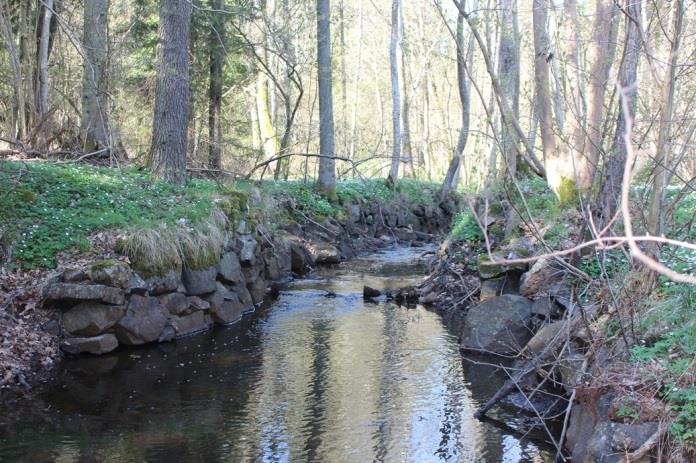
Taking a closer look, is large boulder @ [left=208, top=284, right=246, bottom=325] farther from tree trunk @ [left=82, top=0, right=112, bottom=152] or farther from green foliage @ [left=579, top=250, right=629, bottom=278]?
green foliage @ [left=579, top=250, right=629, bottom=278]

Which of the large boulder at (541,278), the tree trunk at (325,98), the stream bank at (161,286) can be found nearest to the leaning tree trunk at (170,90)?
the stream bank at (161,286)

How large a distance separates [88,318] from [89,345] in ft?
1.16

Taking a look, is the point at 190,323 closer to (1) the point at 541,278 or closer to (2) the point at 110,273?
(2) the point at 110,273

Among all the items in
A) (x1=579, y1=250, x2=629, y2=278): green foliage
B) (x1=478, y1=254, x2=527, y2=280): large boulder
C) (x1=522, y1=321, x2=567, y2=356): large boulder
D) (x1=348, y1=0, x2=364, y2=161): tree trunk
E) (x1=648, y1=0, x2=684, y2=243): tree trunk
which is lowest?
(x1=522, y1=321, x2=567, y2=356): large boulder

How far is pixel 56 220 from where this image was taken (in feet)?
31.2

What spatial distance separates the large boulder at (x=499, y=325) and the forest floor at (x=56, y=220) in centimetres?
473

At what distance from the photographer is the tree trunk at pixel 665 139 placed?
5574 millimetres

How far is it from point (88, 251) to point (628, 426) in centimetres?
731

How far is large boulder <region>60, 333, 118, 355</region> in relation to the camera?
8422 mm

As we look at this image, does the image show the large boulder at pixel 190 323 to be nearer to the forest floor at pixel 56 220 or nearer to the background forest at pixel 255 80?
the forest floor at pixel 56 220

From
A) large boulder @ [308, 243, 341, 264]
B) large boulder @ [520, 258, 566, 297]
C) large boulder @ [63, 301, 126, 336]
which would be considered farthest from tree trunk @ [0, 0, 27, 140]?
large boulder @ [520, 258, 566, 297]

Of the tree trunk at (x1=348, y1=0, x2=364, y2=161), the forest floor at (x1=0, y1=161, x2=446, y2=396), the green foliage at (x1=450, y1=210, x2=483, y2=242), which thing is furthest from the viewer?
the tree trunk at (x1=348, y1=0, x2=364, y2=161)

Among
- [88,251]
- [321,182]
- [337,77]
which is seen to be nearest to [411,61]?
[337,77]

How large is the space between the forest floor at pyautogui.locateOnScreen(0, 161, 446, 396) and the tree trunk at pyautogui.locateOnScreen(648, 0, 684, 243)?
6.94m
